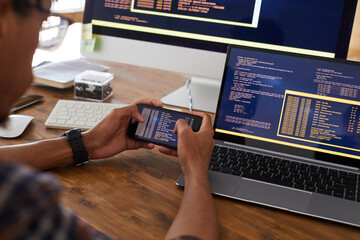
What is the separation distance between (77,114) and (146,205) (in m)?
0.43

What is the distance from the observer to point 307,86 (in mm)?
982

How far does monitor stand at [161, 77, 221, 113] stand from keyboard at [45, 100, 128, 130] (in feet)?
A: 0.69

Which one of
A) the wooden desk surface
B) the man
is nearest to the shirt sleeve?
the man

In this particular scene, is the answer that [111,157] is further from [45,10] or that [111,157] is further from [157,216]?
[45,10]

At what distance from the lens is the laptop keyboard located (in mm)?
889

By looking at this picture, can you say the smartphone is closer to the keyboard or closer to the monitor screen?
the keyboard

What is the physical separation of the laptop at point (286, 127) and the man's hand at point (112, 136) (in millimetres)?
182

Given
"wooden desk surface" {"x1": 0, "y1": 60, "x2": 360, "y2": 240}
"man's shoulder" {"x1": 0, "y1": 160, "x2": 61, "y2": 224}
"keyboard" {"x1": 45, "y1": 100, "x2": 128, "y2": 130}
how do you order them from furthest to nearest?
"keyboard" {"x1": 45, "y1": 100, "x2": 128, "y2": 130}, "wooden desk surface" {"x1": 0, "y1": 60, "x2": 360, "y2": 240}, "man's shoulder" {"x1": 0, "y1": 160, "x2": 61, "y2": 224}

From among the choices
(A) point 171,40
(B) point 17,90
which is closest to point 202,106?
(A) point 171,40

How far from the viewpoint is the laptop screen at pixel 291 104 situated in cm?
96

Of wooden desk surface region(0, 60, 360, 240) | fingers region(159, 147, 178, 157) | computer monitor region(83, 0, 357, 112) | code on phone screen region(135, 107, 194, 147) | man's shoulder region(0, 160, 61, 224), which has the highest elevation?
computer monitor region(83, 0, 357, 112)

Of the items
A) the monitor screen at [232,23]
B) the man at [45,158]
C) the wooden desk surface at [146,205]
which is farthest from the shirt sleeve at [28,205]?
the monitor screen at [232,23]

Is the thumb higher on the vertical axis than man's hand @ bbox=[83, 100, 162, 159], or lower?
higher

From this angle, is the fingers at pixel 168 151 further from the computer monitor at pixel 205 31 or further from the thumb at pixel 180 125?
the computer monitor at pixel 205 31
